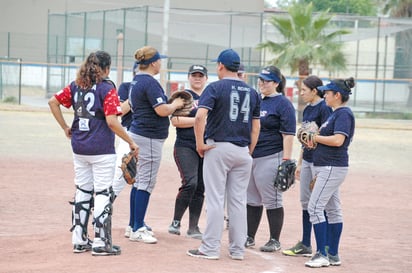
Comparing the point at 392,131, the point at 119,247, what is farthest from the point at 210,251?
the point at 392,131

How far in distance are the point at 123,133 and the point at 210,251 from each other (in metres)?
1.41

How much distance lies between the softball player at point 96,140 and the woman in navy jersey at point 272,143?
4.96 ft

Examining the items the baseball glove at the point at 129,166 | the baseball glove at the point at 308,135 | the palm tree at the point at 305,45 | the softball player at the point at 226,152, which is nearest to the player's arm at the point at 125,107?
the baseball glove at the point at 129,166

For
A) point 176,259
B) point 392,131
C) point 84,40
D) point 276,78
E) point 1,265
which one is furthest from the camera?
point 84,40

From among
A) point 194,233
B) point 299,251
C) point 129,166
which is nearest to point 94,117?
point 129,166

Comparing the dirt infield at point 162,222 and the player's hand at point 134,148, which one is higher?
the player's hand at point 134,148

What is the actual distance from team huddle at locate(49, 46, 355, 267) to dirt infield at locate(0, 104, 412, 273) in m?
0.28

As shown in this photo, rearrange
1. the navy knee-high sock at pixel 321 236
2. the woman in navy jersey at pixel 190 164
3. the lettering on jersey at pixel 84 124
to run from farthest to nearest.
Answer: the woman in navy jersey at pixel 190 164, the navy knee-high sock at pixel 321 236, the lettering on jersey at pixel 84 124

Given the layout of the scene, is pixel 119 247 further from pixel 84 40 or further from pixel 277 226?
pixel 84 40

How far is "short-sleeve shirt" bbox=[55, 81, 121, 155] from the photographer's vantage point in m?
7.62

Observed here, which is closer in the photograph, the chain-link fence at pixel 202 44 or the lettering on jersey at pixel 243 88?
the lettering on jersey at pixel 243 88

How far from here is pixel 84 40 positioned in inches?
1565

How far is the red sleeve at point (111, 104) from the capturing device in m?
7.55

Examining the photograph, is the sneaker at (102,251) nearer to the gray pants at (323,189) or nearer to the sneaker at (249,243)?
the sneaker at (249,243)
